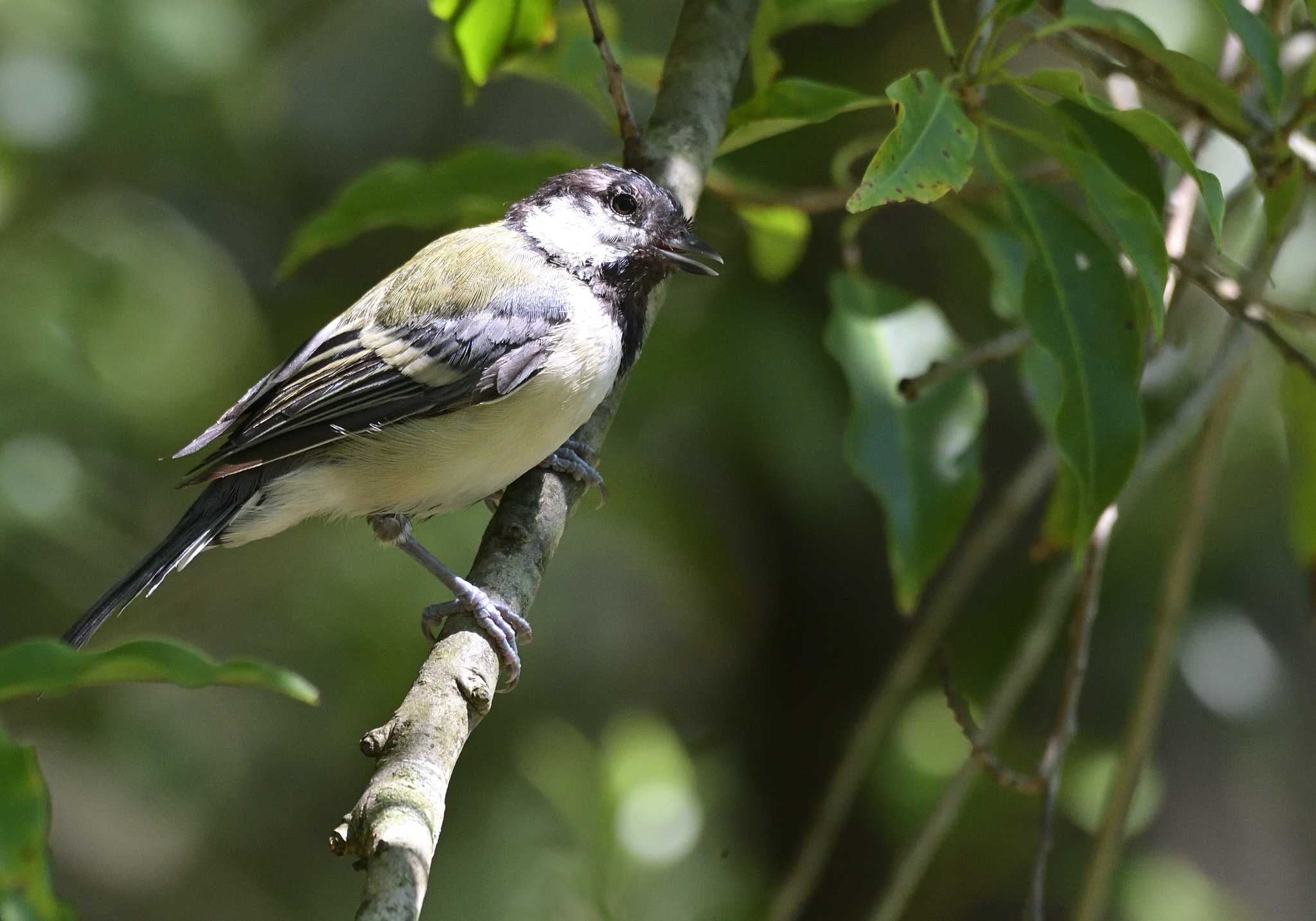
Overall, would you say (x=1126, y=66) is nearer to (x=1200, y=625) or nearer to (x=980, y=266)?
(x=980, y=266)

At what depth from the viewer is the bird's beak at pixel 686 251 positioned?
274 centimetres

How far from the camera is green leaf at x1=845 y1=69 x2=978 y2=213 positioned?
68.2 inches

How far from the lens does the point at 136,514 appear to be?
4.15 meters

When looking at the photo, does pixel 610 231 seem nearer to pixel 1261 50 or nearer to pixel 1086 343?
pixel 1086 343

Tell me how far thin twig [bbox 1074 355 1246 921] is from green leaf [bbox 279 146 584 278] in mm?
1519

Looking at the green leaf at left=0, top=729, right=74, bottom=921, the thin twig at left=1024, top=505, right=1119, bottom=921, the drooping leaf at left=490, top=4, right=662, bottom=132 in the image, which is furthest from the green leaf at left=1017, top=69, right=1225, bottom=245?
the green leaf at left=0, top=729, right=74, bottom=921

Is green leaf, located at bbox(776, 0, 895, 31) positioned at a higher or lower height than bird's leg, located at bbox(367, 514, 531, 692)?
higher

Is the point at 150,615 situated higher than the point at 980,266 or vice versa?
the point at 980,266

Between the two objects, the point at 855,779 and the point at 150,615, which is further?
the point at 150,615

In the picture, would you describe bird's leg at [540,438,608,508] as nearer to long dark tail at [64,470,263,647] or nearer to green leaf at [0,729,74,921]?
long dark tail at [64,470,263,647]

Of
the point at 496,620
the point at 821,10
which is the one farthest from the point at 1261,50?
the point at 496,620

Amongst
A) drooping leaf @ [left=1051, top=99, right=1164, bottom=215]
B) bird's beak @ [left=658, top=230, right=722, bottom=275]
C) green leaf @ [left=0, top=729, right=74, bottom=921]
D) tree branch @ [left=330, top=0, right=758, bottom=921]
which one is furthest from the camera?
bird's beak @ [left=658, top=230, right=722, bottom=275]

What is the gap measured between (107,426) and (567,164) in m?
2.09

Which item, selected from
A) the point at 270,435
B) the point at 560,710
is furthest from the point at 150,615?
the point at 270,435
